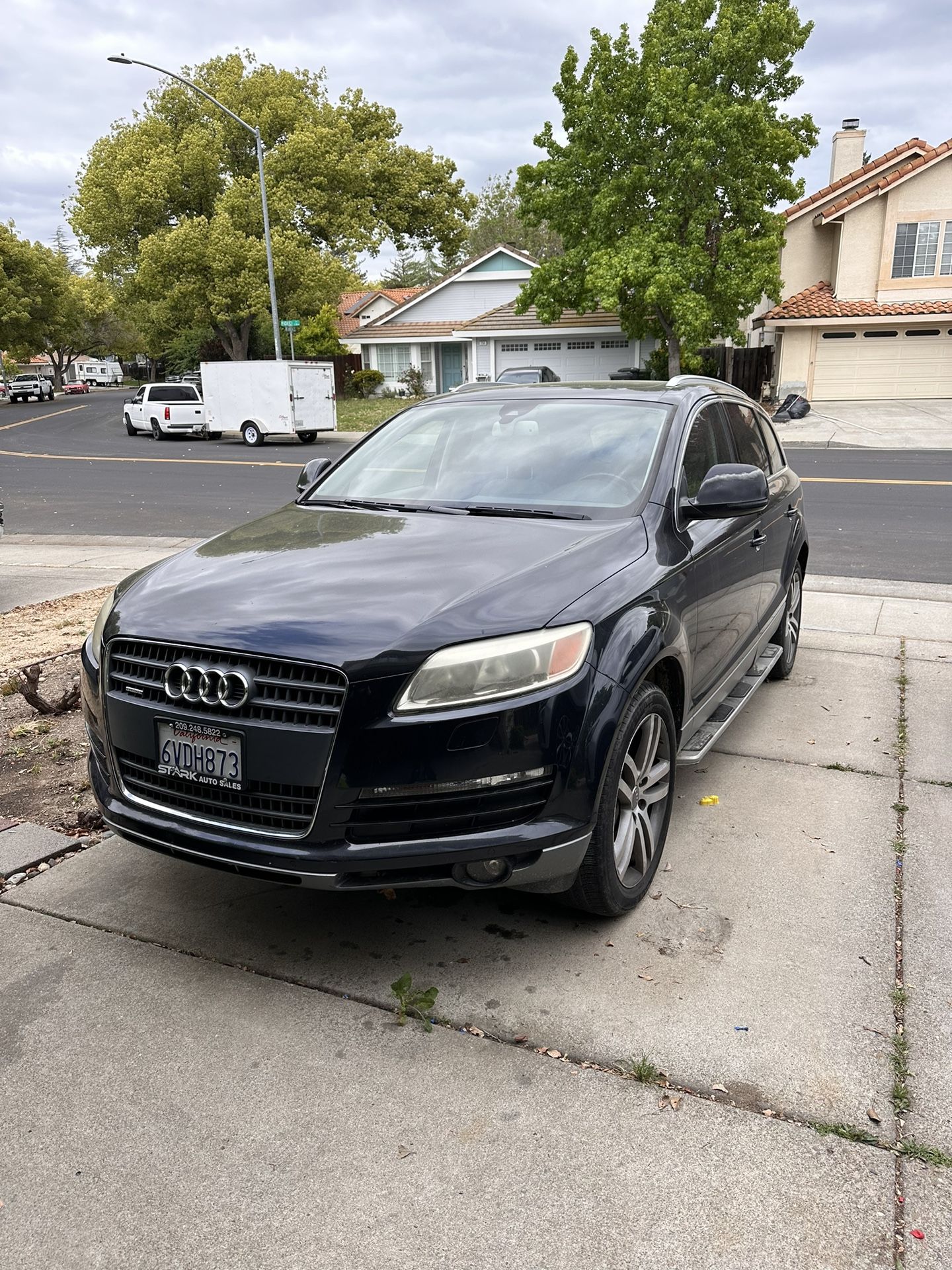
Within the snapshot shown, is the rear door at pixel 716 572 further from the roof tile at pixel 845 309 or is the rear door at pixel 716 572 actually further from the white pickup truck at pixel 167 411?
the roof tile at pixel 845 309

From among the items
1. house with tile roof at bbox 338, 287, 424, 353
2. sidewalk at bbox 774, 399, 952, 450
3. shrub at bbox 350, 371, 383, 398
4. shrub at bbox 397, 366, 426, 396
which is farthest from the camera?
house with tile roof at bbox 338, 287, 424, 353

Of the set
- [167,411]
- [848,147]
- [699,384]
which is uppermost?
[848,147]

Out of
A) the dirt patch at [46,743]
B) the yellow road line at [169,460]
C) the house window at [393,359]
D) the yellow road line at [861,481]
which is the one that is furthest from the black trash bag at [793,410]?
the dirt patch at [46,743]

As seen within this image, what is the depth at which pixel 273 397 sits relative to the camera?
2720cm

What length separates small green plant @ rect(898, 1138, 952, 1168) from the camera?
2381 millimetres

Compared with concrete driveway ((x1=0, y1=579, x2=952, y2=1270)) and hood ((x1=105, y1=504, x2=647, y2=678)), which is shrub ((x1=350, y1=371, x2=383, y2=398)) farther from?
concrete driveway ((x1=0, y1=579, x2=952, y2=1270))

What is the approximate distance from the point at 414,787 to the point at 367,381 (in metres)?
43.4

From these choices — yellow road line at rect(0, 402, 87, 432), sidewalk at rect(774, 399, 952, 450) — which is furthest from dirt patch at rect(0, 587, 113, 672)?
yellow road line at rect(0, 402, 87, 432)

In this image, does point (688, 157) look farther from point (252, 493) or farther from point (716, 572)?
point (716, 572)

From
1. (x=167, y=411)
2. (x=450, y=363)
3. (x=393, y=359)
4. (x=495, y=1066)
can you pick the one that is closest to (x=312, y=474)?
(x=495, y=1066)

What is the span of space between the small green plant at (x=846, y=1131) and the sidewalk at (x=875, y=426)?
2316cm

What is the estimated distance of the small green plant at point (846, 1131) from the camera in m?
2.45

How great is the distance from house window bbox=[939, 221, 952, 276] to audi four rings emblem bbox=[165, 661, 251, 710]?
34691 mm

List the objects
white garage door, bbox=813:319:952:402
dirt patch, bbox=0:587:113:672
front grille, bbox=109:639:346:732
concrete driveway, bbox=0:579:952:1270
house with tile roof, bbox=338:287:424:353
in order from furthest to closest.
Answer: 1. house with tile roof, bbox=338:287:424:353
2. white garage door, bbox=813:319:952:402
3. dirt patch, bbox=0:587:113:672
4. front grille, bbox=109:639:346:732
5. concrete driveway, bbox=0:579:952:1270
